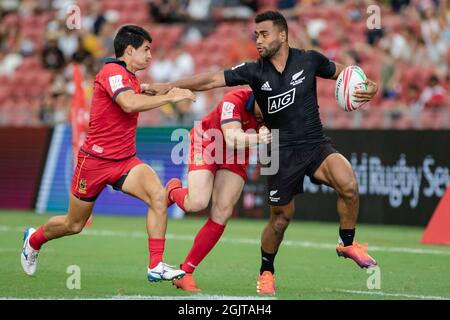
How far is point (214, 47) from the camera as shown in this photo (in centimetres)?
2395

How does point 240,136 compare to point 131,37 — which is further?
point 131,37

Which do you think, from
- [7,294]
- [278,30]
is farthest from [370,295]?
[7,294]

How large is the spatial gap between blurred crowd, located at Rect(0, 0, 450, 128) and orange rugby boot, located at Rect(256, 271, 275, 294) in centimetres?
723

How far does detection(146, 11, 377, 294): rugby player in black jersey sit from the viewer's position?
392 inches

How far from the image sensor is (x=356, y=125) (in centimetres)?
1880

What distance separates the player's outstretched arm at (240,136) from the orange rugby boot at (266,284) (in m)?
1.25

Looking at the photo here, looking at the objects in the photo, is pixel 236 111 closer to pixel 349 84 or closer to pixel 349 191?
pixel 349 84

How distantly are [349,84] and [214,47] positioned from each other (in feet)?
45.9

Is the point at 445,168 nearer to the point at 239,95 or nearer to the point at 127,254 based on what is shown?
the point at 127,254

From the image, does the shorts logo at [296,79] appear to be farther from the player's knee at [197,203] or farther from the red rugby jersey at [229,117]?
the player's knee at [197,203]

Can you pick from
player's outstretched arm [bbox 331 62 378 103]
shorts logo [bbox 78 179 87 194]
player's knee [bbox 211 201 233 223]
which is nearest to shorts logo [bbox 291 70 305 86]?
player's outstretched arm [bbox 331 62 378 103]

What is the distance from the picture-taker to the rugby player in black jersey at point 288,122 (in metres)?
9.96

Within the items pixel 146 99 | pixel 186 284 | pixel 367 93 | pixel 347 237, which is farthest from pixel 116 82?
pixel 347 237

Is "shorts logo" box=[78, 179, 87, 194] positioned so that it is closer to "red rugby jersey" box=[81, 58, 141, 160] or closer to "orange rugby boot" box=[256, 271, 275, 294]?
"red rugby jersey" box=[81, 58, 141, 160]
